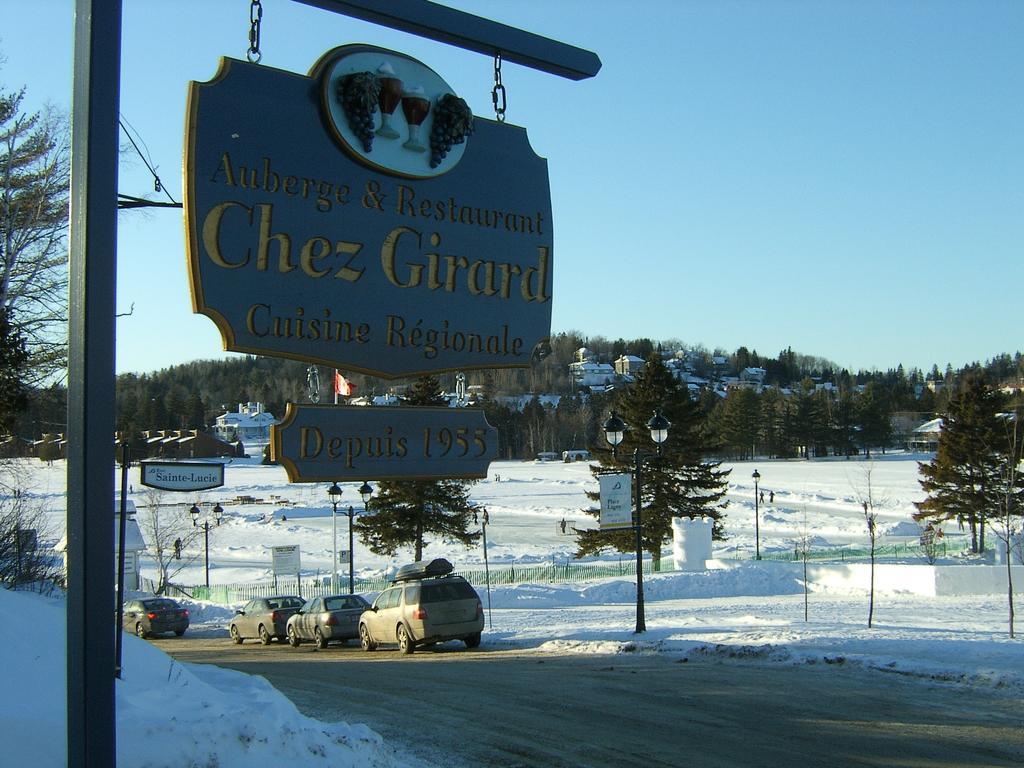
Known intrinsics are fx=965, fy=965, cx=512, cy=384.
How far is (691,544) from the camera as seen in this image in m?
39.3

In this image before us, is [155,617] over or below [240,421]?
below

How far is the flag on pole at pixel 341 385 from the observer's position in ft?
17.8

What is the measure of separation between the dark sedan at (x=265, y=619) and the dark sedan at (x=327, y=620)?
124 centimetres

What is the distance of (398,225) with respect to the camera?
17.4 ft

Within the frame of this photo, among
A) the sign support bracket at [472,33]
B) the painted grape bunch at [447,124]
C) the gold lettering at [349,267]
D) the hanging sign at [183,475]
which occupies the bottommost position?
the hanging sign at [183,475]

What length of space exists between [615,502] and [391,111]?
740 inches

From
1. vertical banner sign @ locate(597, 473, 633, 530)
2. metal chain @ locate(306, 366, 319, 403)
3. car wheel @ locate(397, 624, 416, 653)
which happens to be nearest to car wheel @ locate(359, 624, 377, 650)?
car wheel @ locate(397, 624, 416, 653)

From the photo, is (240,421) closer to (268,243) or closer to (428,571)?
(428,571)

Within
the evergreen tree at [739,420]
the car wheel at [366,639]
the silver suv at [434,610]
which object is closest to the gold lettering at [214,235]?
the silver suv at [434,610]

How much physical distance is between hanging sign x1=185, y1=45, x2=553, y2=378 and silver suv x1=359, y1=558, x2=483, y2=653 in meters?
15.1

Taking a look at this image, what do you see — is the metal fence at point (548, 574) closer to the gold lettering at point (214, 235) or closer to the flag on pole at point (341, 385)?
the flag on pole at point (341, 385)

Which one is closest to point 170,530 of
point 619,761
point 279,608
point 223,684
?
point 279,608

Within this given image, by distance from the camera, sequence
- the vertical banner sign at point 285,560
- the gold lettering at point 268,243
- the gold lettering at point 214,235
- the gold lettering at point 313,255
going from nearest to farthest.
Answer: the gold lettering at point 214,235
the gold lettering at point 268,243
the gold lettering at point 313,255
the vertical banner sign at point 285,560

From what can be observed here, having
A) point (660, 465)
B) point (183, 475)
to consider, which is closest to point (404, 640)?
point (183, 475)
